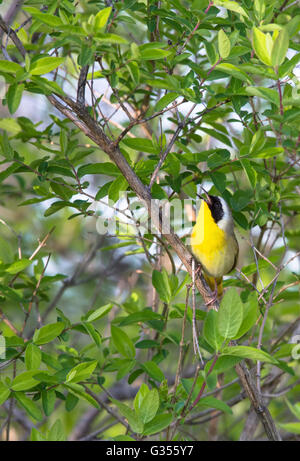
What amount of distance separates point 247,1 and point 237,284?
4.03 feet

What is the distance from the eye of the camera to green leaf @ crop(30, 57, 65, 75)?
1.50 metres

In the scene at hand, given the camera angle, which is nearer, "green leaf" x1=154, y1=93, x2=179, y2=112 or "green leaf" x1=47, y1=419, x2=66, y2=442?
"green leaf" x1=47, y1=419, x2=66, y2=442

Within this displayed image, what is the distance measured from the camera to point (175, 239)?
6.21 feet

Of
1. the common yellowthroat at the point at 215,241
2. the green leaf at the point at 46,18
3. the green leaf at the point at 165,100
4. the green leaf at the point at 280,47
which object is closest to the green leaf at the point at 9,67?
the green leaf at the point at 46,18

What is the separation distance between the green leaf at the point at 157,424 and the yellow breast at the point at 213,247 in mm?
1323

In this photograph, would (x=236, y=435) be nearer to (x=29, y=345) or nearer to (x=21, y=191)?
(x=21, y=191)

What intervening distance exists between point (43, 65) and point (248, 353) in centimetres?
95

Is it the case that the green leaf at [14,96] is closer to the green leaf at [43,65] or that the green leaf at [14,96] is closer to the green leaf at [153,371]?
the green leaf at [43,65]

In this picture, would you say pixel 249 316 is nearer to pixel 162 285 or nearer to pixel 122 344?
pixel 162 285

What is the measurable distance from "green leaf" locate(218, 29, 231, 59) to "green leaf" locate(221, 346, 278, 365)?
843 mm

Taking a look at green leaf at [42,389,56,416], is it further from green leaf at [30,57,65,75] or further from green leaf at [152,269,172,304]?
green leaf at [30,57,65,75]

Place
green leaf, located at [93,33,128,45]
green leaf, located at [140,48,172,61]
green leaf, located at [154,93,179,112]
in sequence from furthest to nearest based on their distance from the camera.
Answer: green leaf, located at [154,93,179,112] < green leaf, located at [140,48,172,61] < green leaf, located at [93,33,128,45]

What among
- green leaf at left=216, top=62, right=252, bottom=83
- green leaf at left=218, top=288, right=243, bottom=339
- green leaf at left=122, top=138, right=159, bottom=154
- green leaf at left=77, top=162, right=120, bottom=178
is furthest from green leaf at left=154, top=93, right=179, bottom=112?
green leaf at left=218, top=288, right=243, bottom=339

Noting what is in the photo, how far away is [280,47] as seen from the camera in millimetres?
1504
